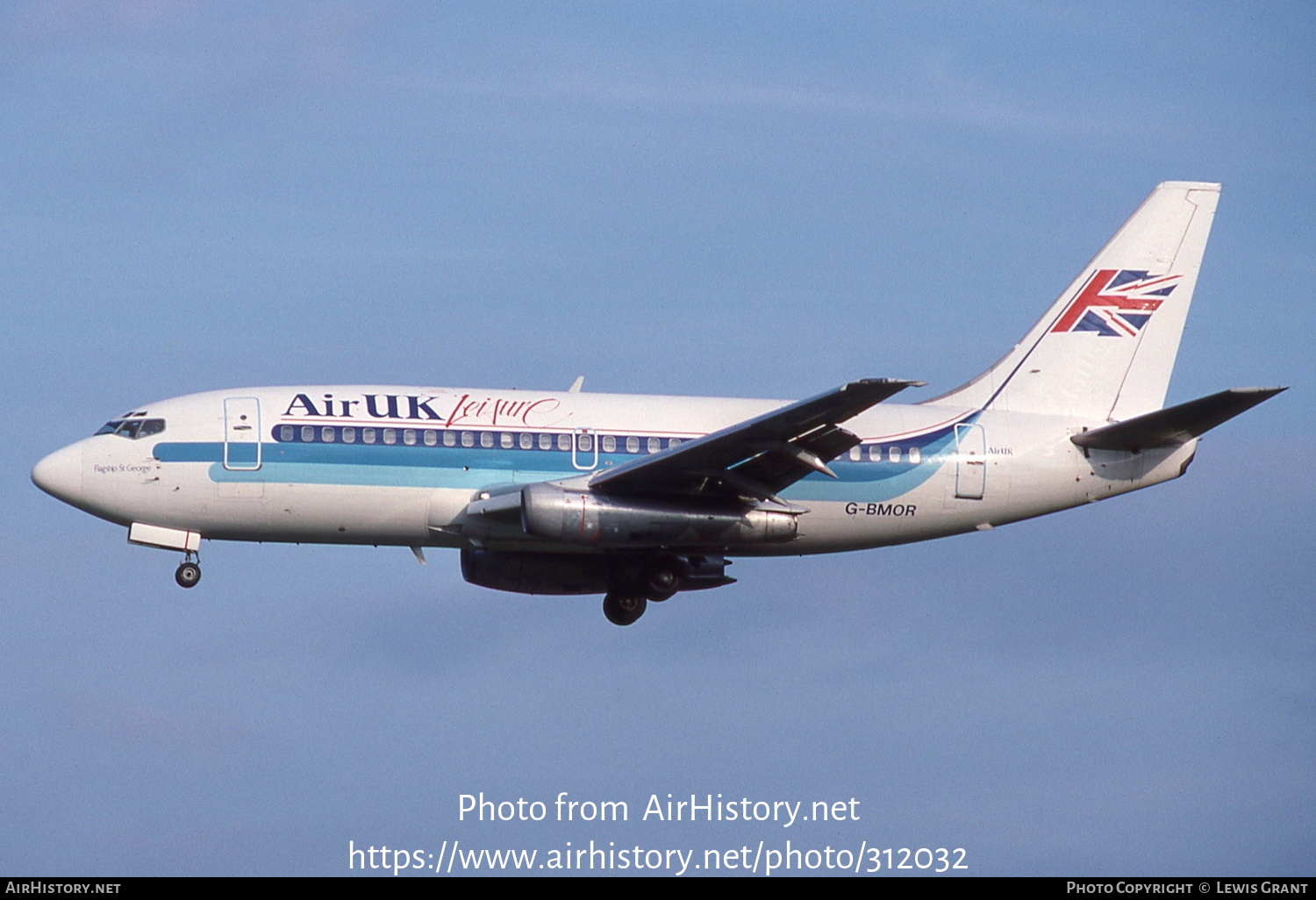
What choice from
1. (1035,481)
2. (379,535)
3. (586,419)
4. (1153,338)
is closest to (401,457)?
(379,535)

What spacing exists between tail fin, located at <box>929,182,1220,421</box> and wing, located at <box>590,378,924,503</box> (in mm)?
6375

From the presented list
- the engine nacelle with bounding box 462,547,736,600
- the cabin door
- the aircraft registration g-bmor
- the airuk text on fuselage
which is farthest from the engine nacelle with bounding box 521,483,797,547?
the cabin door

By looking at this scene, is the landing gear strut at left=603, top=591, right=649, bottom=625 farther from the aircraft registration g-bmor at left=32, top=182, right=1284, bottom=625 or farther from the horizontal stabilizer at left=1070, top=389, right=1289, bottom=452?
the horizontal stabilizer at left=1070, top=389, right=1289, bottom=452

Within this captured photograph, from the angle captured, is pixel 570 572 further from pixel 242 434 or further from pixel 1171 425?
pixel 1171 425

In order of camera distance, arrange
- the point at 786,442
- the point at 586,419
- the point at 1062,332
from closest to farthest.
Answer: the point at 786,442, the point at 586,419, the point at 1062,332

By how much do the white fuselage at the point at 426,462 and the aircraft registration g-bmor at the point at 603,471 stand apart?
42mm

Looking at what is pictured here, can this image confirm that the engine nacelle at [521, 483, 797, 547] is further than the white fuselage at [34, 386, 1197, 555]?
No

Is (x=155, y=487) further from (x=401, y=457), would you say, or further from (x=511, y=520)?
(x=511, y=520)

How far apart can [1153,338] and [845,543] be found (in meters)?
9.61

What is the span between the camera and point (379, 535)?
36.8 meters

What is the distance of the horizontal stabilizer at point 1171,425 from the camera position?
1400 inches

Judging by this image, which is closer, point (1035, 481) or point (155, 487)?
point (155, 487)

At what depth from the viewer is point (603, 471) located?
36906 millimetres

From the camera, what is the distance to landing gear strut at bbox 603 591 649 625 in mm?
40188
